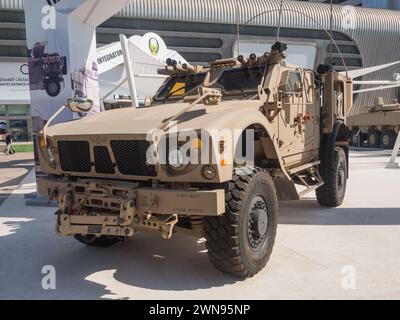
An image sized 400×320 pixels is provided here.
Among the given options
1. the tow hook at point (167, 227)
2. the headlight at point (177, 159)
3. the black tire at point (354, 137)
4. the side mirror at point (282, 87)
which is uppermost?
the side mirror at point (282, 87)

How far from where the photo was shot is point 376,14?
38.4 meters

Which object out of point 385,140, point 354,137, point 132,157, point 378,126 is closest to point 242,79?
point 132,157

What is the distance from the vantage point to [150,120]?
4211 mm

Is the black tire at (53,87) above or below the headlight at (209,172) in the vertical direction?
above

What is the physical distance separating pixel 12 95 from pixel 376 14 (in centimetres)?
3013

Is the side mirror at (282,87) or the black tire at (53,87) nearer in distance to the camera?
the side mirror at (282,87)

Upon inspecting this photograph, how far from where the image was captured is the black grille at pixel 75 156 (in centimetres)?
425

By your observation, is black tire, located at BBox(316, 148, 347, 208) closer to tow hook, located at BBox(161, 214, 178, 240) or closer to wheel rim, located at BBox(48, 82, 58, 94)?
tow hook, located at BBox(161, 214, 178, 240)

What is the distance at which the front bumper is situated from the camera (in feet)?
11.9

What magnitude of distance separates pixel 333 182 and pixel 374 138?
54.1 feet

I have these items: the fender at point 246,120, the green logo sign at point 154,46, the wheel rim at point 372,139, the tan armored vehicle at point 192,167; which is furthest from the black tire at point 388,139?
the fender at point 246,120

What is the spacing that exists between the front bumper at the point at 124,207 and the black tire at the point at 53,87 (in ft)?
12.7

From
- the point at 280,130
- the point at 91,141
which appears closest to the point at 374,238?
the point at 280,130

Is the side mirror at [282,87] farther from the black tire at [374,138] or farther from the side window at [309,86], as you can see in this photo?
the black tire at [374,138]
